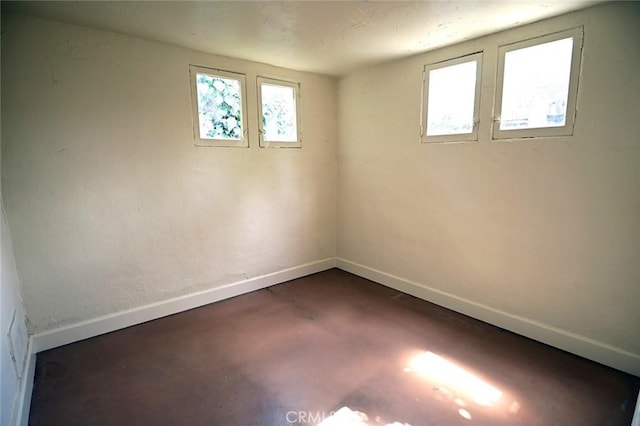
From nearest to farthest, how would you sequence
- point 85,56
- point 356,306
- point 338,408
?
point 338,408
point 85,56
point 356,306

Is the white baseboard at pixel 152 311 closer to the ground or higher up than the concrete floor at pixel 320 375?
higher up

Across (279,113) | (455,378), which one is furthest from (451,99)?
(455,378)

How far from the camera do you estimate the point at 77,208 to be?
2619 mm

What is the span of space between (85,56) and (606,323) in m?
4.32

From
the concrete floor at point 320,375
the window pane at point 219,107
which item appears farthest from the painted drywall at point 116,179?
the concrete floor at point 320,375

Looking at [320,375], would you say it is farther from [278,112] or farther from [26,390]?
[278,112]

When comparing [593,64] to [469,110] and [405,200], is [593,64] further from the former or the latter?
[405,200]

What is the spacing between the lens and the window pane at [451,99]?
292 cm

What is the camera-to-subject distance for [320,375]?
2.26m

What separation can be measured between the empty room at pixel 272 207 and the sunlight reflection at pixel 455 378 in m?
0.02

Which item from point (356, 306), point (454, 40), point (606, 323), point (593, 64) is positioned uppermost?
point (454, 40)

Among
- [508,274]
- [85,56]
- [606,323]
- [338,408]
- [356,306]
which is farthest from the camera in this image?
[356,306]

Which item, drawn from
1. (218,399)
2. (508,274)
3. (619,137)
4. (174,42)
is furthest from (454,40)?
(218,399)

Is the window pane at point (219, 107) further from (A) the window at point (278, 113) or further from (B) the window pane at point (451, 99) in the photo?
(B) the window pane at point (451, 99)
